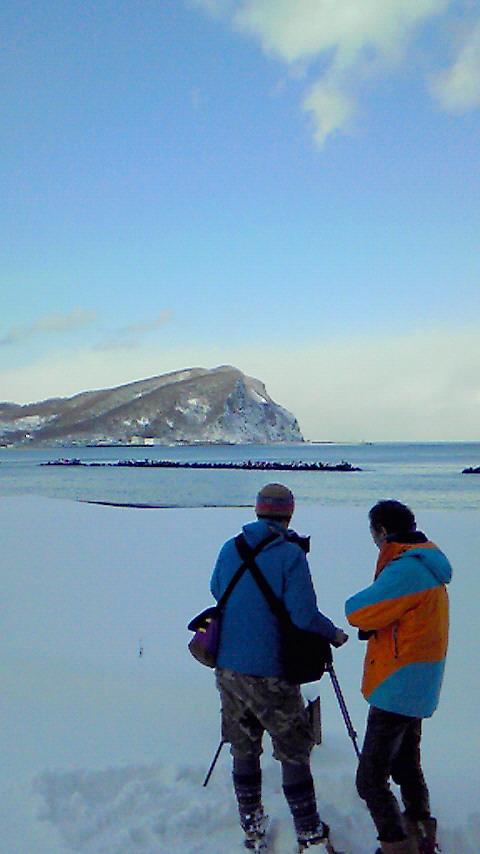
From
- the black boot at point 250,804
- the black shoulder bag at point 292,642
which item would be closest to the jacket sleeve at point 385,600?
the black shoulder bag at point 292,642

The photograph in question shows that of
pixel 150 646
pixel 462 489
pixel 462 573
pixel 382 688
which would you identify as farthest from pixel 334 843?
pixel 462 489

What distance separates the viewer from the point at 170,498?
117ft

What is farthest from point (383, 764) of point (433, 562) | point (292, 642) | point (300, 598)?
point (433, 562)

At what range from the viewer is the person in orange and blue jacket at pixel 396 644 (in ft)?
8.53

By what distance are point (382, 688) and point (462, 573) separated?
7104 mm

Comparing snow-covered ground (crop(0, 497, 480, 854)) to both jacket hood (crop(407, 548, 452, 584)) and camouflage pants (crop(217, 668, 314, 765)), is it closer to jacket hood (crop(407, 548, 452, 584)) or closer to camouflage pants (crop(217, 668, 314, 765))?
camouflage pants (crop(217, 668, 314, 765))

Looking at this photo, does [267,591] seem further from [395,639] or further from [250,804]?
[250,804]

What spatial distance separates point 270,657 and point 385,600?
21.6 inches

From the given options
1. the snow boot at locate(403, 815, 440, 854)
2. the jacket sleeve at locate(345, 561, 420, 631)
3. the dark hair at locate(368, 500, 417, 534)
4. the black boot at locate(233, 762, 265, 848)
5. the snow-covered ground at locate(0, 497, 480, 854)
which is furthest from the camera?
the snow-covered ground at locate(0, 497, 480, 854)

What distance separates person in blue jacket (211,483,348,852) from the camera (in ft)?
9.14

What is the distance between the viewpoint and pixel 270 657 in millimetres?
2795

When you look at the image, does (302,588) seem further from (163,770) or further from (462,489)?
(462,489)

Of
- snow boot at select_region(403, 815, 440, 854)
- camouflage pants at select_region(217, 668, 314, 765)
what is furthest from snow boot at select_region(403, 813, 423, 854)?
camouflage pants at select_region(217, 668, 314, 765)

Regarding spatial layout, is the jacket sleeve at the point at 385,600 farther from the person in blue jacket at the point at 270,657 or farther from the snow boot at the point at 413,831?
the snow boot at the point at 413,831
